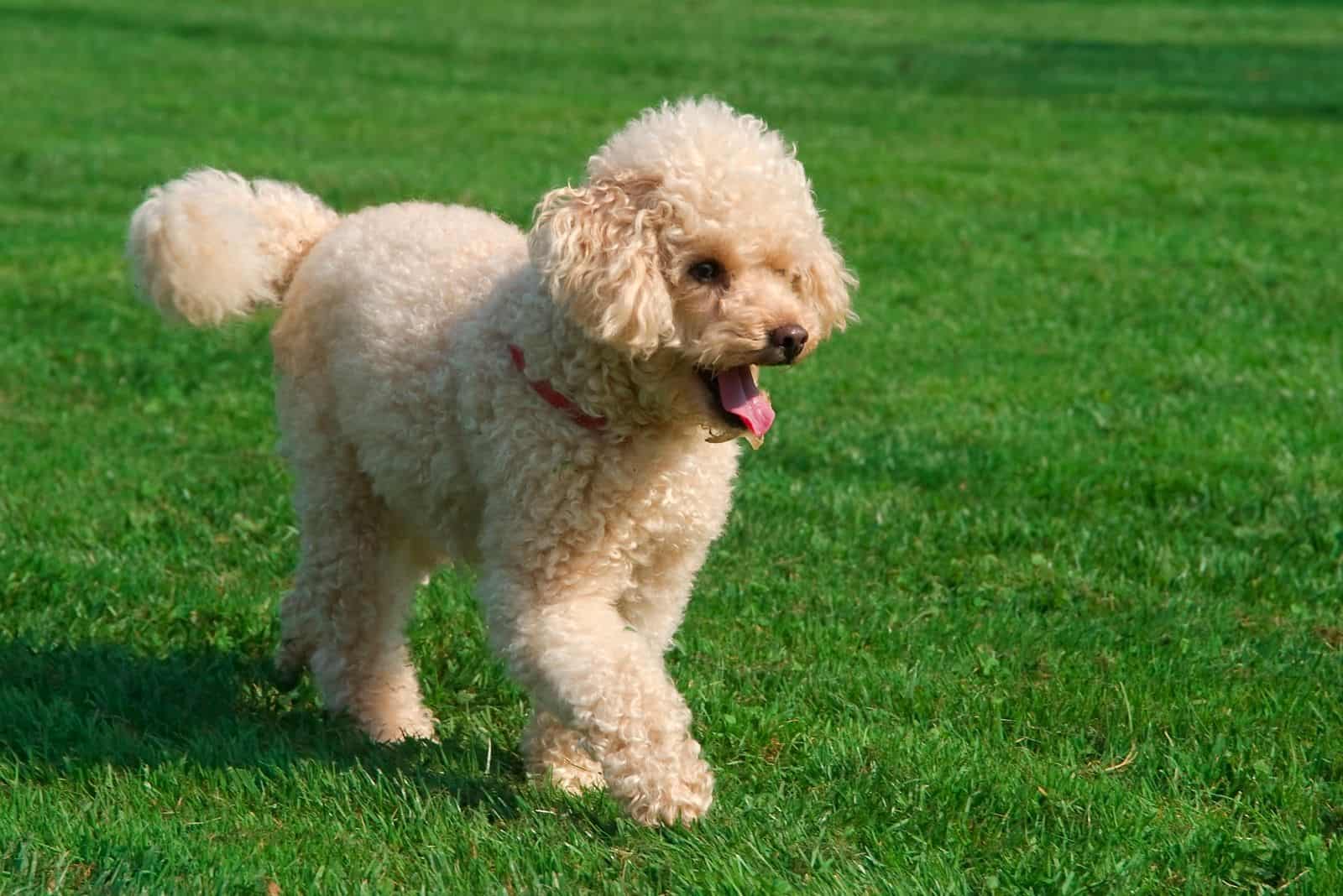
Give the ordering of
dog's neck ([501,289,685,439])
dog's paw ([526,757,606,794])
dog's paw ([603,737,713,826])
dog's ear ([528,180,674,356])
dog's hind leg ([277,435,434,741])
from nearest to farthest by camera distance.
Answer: dog's paw ([603,737,713,826]) → dog's ear ([528,180,674,356]) → dog's neck ([501,289,685,439]) → dog's paw ([526,757,606,794]) → dog's hind leg ([277,435,434,741])

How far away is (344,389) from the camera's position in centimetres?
549

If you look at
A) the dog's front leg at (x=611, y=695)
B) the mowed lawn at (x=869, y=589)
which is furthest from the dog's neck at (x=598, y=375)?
the mowed lawn at (x=869, y=589)

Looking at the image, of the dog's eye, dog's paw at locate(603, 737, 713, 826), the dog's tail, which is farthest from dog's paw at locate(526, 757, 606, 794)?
the dog's tail

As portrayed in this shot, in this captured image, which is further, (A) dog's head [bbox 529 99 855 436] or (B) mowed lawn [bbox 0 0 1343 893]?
(A) dog's head [bbox 529 99 855 436]

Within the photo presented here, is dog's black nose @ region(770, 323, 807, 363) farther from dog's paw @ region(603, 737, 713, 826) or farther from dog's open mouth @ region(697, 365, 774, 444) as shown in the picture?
dog's paw @ region(603, 737, 713, 826)

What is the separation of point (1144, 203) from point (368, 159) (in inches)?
295

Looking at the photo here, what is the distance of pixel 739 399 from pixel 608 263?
1.66 ft

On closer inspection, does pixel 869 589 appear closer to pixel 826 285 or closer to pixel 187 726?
pixel 826 285

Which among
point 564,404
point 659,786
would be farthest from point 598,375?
point 659,786

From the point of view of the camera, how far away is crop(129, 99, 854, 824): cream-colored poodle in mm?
4496

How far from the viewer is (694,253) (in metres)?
4.64

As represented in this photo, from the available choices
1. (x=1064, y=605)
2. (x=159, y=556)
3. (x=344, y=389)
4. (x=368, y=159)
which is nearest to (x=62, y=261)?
(x=368, y=159)

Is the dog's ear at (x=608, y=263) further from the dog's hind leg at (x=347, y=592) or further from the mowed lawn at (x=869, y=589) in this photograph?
the dog's hind leg at (x=347, y=592)

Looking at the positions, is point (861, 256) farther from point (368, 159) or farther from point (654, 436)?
point (654, 436)
